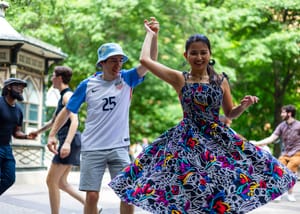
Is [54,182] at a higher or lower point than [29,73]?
lower

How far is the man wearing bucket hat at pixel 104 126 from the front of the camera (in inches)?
207

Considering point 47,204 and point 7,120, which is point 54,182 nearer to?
point 7,120

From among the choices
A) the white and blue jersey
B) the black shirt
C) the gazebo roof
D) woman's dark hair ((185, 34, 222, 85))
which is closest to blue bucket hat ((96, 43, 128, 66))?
the white and blue jersey

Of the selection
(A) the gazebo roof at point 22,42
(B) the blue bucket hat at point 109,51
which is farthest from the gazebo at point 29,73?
(B) the blue bucket hat at point 109,51

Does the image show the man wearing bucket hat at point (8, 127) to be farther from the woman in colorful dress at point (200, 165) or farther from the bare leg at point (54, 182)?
the woman in colorful dress at point (200, 165)

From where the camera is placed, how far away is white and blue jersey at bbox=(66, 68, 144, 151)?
17.2 ft

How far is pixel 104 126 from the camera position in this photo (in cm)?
525

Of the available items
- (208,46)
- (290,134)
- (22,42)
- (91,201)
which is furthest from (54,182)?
(22,42)

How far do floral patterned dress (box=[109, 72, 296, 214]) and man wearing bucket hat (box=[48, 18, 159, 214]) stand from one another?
79 centimetres

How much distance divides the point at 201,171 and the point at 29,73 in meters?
12.4

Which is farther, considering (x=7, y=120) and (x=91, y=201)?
(x=7, y=120)

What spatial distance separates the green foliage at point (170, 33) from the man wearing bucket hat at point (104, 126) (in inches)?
537

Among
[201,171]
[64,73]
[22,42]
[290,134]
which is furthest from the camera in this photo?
[22,42]

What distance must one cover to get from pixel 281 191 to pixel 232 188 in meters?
0.39
